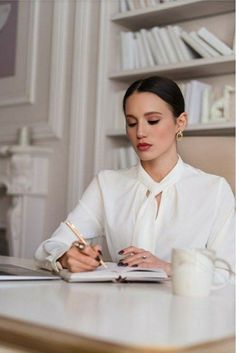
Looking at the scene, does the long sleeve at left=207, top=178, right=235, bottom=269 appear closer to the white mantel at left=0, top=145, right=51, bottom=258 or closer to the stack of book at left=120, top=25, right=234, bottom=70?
the stack of book at left=120, top=25, right=234, bottom=70

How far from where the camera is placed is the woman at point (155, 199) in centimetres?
183

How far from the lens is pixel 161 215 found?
187 cm

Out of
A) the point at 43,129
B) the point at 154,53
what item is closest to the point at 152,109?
the point at 154,53

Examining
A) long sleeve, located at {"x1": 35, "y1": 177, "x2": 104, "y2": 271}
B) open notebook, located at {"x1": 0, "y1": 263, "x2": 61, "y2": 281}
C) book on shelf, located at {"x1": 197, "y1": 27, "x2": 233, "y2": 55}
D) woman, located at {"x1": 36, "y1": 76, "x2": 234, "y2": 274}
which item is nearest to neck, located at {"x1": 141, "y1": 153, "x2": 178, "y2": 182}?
woman, located at {"x1": 36, "y1": 76, "x2": 234, "y2": 274}

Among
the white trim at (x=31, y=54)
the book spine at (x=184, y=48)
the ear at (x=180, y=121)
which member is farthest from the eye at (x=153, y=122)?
the white trim at (x=31, y=54)

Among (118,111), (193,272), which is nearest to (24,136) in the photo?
(118,111)

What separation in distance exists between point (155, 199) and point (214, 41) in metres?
1.25

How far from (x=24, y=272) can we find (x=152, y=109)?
75 cm

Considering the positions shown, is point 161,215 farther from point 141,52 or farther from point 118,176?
point 141,52

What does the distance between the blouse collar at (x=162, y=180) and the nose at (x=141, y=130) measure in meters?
0.13

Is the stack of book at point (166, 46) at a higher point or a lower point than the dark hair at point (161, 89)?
higher

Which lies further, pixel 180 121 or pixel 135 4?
pixel 135 4

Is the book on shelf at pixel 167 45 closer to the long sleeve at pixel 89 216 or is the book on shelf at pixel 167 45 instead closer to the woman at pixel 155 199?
the woman at pixel 155 199

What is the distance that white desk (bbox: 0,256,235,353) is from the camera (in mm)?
794
